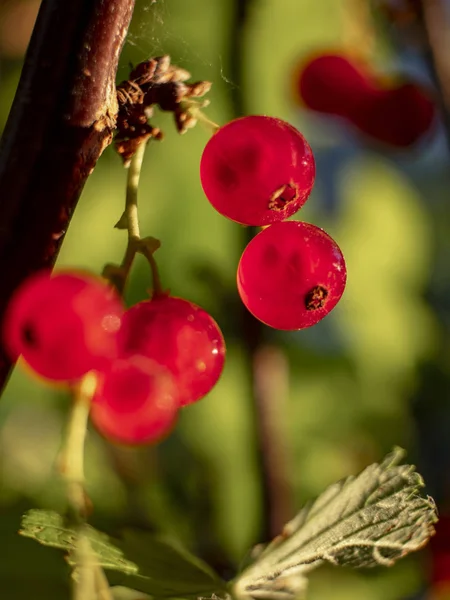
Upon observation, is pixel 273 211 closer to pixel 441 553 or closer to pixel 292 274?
pixel 292 274

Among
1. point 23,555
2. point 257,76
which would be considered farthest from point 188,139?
point 23,555

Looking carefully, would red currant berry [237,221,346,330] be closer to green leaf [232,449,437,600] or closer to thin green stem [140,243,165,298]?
thin green stem [140,243,165,298]

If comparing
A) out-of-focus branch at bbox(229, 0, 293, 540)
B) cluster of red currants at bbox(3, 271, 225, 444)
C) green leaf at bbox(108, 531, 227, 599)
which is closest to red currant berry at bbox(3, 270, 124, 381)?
cluster of red currants at bbox(3, 271, 225, 444)

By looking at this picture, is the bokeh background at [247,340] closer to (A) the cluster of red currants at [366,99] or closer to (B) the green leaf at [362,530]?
(A) the cluster of red currants at [366,99]

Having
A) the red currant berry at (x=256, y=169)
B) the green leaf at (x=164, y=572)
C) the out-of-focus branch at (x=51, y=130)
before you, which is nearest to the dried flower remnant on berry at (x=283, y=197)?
the red currant berry at (x=256, y=169)

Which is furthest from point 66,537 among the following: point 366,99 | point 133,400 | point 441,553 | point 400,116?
point 366,99

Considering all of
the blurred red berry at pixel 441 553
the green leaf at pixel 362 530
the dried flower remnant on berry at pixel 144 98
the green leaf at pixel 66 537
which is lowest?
the blurred red berry at pixel 441 553

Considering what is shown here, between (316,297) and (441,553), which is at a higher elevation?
(316,297)

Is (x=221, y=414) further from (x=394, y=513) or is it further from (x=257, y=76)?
(x=394, y=513)
